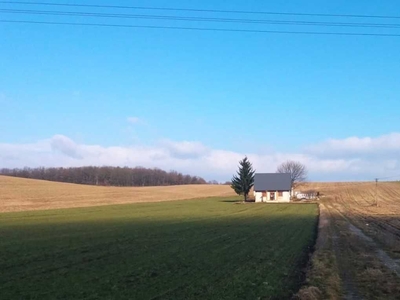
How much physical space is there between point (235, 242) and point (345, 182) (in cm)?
15493

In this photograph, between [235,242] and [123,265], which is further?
[235,242]

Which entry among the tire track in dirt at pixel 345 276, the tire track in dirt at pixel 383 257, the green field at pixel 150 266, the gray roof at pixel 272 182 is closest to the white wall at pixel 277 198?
the gray roof at pixel 272 182

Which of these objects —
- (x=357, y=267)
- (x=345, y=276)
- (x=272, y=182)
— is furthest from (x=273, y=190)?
(x=345, y=276)

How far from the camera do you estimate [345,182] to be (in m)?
172

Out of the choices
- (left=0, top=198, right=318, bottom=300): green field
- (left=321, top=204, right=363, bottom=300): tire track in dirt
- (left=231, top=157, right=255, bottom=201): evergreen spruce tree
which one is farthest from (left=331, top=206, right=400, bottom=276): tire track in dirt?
(left=231, top=157, right=255, bottom=201): evergreen spruce tree

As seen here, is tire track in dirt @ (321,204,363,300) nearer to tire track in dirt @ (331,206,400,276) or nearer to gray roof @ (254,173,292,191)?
tire track in dirt @ (331,206,400,276)

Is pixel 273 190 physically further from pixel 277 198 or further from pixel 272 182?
pixel 272 182

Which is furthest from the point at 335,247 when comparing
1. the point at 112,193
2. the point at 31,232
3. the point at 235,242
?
the point at 112,193

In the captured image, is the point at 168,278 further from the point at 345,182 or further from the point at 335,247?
the point at 345,182

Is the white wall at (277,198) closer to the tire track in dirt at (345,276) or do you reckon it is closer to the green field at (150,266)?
the green field at (150,266)

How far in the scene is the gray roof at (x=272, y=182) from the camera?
105 meters

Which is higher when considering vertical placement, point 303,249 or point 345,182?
point 345,182

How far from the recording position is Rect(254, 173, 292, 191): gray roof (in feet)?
344

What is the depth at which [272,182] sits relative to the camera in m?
107
